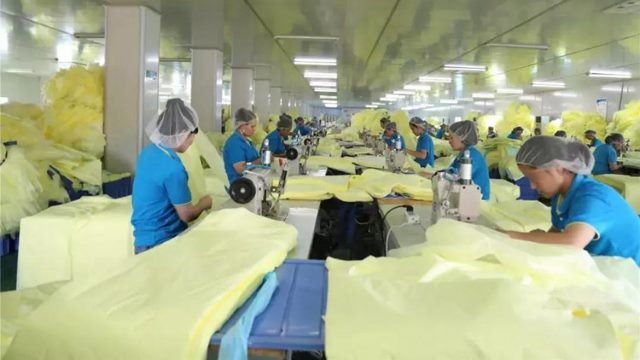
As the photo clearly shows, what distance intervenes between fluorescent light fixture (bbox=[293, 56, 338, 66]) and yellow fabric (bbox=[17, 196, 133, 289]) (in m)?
8.69

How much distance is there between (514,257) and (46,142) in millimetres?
4639

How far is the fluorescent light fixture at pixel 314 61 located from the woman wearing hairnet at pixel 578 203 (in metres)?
9.60

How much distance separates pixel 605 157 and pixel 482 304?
8.61 m

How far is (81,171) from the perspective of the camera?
16.1 feet

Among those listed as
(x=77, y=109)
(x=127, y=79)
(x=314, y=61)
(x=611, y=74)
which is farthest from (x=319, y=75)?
(x=77, y=109)

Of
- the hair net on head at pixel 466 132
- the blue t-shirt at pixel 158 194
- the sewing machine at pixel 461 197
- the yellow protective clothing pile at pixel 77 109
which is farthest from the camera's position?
the yellow protective clothing pile at pixel 77 109

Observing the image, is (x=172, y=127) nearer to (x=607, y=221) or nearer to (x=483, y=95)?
(x=607, y=221)

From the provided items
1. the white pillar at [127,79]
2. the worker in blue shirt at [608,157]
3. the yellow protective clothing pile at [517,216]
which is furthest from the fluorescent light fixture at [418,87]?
the yellow protective clothing pile at [517,216]

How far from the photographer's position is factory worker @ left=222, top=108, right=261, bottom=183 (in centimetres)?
497

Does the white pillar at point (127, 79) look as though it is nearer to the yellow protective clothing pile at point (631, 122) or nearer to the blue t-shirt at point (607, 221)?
the blue t-shirt at point (607, 221)

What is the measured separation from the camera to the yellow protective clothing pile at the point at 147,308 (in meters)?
1.29

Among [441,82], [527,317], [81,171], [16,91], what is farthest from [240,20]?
[16,91]

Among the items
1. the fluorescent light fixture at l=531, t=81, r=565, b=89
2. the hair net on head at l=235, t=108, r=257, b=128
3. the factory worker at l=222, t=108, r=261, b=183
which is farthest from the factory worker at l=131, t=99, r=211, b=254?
the fluorescent light fixture at l=531, t=81, r=565, b=89

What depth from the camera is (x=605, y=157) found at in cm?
861
